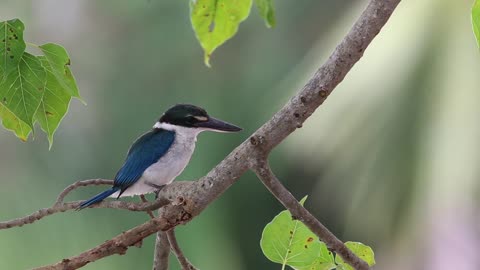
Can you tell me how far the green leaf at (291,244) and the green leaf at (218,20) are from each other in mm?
222

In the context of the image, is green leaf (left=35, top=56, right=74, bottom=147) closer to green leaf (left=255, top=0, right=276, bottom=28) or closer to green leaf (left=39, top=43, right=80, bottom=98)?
green leaf (left=39, top=43, right=80, bottom=98)

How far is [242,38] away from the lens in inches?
124

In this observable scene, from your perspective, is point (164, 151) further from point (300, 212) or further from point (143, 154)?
point (300, 212)

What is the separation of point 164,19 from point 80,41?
14.1 inches

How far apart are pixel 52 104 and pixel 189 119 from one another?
48 cm

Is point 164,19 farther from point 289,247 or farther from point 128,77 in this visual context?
point 289,247

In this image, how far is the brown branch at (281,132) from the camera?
2.09 feet

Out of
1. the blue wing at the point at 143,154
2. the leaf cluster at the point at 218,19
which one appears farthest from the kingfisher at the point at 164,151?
the leaf cluster at the point at 218,19

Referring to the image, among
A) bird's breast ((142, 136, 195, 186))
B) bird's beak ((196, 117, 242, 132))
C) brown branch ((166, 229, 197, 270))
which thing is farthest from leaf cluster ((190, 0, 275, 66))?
bird's breast ((142, 136, 195, 186))

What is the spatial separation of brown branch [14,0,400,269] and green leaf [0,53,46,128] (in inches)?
4.7

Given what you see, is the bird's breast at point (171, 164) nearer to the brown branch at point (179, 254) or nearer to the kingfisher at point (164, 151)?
the kingfisher at point (164, 151)

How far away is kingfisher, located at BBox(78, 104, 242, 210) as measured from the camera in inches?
40.9

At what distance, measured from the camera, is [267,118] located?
2559 mm

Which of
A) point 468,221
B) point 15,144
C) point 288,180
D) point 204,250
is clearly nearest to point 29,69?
point 468,221
